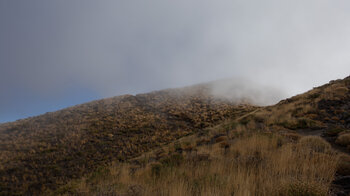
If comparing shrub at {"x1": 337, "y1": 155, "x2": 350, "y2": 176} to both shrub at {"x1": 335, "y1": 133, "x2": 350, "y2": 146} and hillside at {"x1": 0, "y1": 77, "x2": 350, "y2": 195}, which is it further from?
shrub at {"x1": 335, "y1": 133, "x2": 350, "y2": 146}

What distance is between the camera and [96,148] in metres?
15.3

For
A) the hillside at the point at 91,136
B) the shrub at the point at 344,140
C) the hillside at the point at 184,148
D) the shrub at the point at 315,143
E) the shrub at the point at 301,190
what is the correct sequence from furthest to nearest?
the hillside at the point at 91,136 < the shrub at the point at 344,140 < the shrub at the point at 315,143 < the hillside at the point at 184,148 < the shrub at the point at 301,190

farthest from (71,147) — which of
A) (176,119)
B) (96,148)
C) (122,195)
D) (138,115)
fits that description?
(122,195)

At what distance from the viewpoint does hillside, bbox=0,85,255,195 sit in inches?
442

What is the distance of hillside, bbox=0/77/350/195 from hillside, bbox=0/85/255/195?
0.11m

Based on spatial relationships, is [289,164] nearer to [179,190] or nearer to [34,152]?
[179,190]

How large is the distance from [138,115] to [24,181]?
1635cm

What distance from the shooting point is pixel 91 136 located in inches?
711

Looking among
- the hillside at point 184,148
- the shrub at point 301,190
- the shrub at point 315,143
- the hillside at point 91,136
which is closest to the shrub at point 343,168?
the hillside at point 184,148

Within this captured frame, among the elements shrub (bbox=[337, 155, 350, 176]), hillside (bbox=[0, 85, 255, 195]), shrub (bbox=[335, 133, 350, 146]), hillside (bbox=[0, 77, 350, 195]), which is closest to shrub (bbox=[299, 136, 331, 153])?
hillside (bbox=[0, 77, 350, 195])

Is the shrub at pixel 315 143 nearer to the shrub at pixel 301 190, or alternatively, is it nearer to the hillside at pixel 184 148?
the hillside at pixel 184 148

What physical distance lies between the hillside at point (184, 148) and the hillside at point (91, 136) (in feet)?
0.35

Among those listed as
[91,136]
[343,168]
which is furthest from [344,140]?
[91,136]

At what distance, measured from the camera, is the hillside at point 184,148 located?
295 cm
